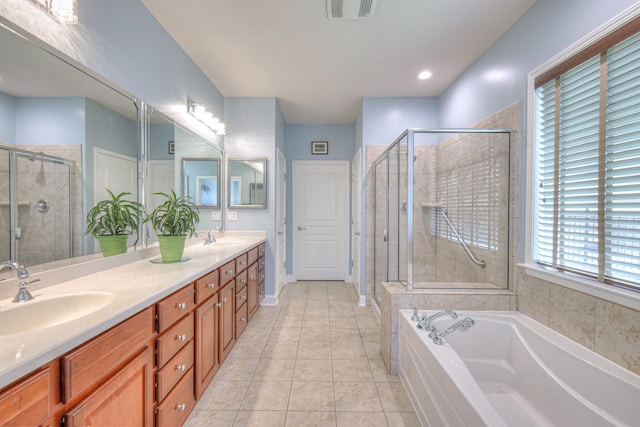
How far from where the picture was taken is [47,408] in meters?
0.72

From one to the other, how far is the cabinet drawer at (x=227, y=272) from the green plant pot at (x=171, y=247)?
0.31m

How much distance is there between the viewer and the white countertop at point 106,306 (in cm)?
67

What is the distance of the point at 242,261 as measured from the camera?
2.46 metres

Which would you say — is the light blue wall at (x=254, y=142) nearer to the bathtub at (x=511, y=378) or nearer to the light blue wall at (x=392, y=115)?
the light blue wall at (x=392, y=115)

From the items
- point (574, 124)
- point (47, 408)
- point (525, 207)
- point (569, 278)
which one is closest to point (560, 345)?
point (569, 278)

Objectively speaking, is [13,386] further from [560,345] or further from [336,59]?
[336,59]

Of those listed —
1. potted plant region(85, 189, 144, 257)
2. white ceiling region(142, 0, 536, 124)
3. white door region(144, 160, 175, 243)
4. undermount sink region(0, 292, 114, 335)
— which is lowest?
undermount sink region(0, 292, 114, 335)

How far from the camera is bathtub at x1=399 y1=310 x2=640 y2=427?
44.6 inches

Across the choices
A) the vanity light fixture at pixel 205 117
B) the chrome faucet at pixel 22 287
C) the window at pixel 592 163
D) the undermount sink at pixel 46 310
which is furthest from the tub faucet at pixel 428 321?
the vanity light fixture at pixel 205 117

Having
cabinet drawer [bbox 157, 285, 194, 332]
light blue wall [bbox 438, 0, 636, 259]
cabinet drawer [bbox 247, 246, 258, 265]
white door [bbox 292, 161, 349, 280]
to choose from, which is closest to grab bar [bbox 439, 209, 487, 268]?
light blue wall [bbox 438, 0, 636, 259]

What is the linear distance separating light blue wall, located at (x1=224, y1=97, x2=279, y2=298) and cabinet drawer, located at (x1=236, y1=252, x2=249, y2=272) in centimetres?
76

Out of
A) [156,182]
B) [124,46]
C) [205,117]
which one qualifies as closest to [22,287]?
[156,182]

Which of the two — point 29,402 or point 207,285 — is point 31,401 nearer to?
point 29,402

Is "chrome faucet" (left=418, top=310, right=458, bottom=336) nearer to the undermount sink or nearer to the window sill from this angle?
the window sill
